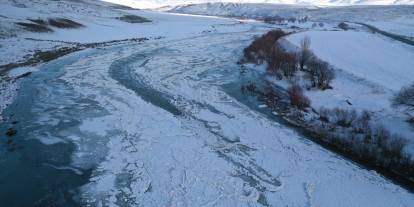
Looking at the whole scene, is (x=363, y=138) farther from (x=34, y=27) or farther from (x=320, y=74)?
(x=34, y=27)

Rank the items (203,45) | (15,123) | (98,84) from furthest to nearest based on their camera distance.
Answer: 1. (203,45)
2. (98,84)
3. (15,123)

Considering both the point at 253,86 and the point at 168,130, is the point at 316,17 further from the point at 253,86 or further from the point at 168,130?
the point at 168,130

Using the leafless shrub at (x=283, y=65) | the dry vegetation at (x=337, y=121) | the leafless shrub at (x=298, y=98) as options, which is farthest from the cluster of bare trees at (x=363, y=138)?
the leafless shrub at (x=283, y=65)

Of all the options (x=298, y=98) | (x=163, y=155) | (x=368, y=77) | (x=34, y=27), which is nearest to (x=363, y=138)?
(x=298, y=98)

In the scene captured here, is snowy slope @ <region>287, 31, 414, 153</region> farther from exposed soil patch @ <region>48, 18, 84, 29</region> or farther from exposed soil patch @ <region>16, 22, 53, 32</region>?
exposed soil patch @ <region>48, 18, 84, 29</region>

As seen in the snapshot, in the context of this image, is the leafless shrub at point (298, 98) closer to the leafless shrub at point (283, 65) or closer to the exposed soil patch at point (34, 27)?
the leafless shrub at point (283, 65)

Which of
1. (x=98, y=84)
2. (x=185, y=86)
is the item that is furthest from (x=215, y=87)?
(x=98, y=84)
